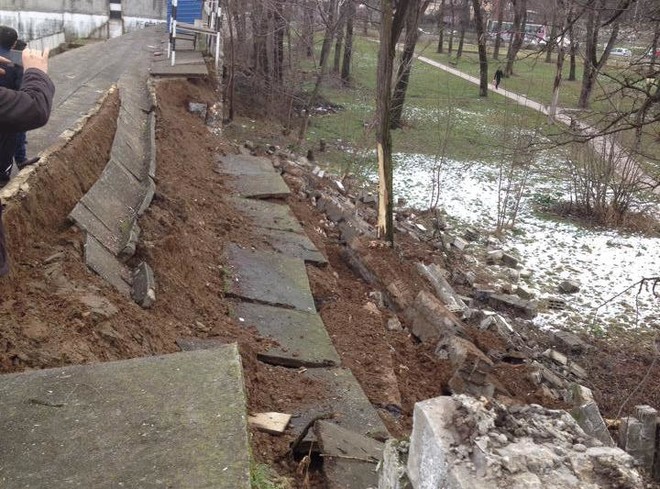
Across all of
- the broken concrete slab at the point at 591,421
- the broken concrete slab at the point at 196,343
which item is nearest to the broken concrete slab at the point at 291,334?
the broken concrete slab at the point at 196,343

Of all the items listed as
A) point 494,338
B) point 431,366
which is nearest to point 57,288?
point 431,366

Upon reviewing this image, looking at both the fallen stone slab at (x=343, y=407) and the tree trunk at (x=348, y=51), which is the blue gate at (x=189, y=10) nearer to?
the tree trunk at (x=348, y=51)

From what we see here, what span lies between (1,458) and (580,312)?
7759 mm

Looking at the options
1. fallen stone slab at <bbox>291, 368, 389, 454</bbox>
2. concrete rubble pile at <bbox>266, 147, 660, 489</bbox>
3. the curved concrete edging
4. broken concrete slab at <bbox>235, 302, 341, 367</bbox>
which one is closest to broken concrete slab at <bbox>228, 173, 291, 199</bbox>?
concrete rubble pile at <bbox>266, 147, 660, 489</bbox>

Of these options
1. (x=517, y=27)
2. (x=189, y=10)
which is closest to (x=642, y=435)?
(x=189, y=10)

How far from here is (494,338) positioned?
6.96m

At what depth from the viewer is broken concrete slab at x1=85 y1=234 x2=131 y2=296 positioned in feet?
14.4

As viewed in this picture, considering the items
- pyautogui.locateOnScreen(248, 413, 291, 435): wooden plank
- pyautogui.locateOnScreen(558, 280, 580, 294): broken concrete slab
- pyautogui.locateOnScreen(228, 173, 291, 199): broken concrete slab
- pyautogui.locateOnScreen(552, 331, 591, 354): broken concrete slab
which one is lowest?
pyautogui.locateOnScreen(552, 331, 591, 354): broken concrete slab

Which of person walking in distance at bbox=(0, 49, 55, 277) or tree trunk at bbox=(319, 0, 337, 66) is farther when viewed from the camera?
tree trunk at bbox=(319, 0, 337, 66)

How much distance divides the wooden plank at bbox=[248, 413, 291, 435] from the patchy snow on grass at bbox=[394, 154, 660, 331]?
167 inches

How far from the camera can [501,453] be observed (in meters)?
1.83

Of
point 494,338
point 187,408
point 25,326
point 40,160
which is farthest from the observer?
point 494,338

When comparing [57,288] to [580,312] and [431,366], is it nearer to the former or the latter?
[431,366]

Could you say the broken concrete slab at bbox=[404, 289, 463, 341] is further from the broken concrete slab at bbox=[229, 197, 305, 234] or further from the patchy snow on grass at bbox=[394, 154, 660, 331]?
the broken concrete slab at bbox=[229, 197, 305, 234]
